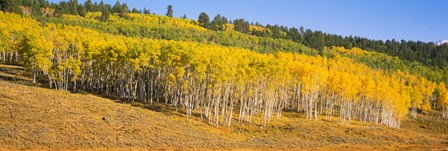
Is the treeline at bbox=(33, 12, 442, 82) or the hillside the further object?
the treeline at bbox=(33, 12, 442, 82)

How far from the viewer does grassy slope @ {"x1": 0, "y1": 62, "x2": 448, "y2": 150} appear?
121 ft

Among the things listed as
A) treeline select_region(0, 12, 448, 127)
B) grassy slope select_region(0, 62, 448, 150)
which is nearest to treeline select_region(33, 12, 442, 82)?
treeline select_region(0, 12, 448, 127)

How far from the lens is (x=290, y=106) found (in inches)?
3775

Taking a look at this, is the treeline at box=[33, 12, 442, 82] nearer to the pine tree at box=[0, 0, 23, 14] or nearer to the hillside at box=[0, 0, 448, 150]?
the pine tree at box=[0, 0, 23, 14]

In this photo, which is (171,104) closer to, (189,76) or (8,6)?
(189,76)

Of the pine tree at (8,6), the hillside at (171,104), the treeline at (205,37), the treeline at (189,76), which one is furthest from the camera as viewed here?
the treeline at (205,37)

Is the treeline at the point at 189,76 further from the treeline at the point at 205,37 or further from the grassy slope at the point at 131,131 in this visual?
the treeline at the point at 205,37

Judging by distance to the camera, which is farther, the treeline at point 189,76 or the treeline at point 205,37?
the treeline at point 205,37

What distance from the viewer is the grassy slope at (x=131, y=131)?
37031 mm

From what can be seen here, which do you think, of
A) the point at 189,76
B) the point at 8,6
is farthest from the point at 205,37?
the point at 189,76

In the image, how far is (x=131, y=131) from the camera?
42.2m

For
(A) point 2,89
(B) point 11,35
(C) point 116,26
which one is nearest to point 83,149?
(A) point 2,89

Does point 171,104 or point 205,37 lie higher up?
point 205,37

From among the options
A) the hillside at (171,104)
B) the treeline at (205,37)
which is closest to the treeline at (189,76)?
the hillside at (171,104)
